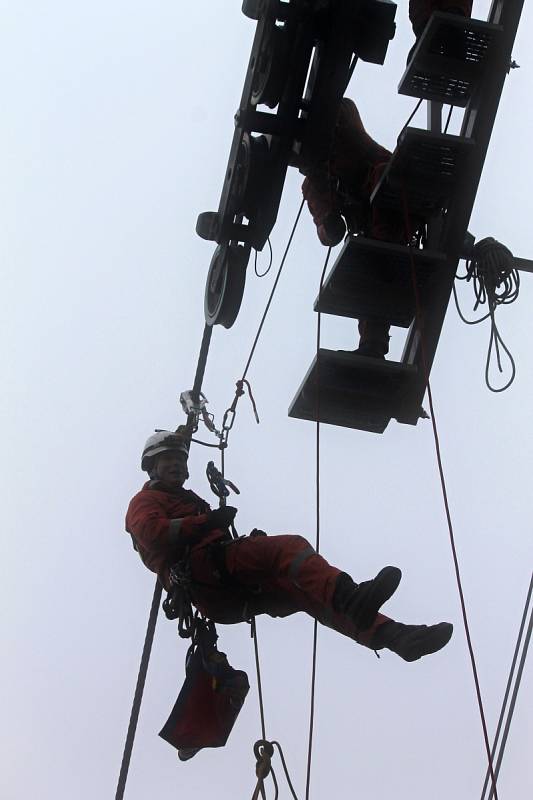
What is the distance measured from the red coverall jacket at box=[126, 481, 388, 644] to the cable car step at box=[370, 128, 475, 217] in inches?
57.6

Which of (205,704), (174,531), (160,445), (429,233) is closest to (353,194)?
(429,233)

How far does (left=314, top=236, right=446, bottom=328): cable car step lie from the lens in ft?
19.4

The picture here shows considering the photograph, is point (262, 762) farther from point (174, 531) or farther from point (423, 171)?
point (423, 171)

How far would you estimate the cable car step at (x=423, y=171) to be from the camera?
226 inches

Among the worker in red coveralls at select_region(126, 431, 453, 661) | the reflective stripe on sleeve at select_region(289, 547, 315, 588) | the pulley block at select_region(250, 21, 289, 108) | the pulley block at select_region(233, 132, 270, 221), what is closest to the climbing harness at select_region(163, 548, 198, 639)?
the worker in red coveralls at select_region(126, 431, 453, 661)

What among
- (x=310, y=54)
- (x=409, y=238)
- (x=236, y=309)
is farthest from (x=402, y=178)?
(x=236, y=309)

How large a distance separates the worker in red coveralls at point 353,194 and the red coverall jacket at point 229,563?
3.53ft

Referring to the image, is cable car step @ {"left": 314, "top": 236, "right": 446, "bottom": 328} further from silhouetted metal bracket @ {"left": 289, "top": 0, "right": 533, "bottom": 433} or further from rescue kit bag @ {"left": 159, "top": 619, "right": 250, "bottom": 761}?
rescue kit bag @ {"left": 159, "top": 619, "right": 250, "bottom": 761}

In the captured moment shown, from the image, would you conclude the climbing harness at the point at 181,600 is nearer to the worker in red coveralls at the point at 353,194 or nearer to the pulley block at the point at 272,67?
the worker in red coveralls at the point at 353,194

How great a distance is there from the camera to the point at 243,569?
5.91 meters

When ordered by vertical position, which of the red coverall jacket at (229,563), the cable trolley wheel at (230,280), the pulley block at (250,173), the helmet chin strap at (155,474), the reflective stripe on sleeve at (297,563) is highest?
the pulley block at (250,173)

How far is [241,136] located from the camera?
20.4ft

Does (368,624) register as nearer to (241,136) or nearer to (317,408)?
(317,408)

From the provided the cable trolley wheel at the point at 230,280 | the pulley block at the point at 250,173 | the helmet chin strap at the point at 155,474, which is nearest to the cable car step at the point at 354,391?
the cable trolley wheel at the point at 230,280
